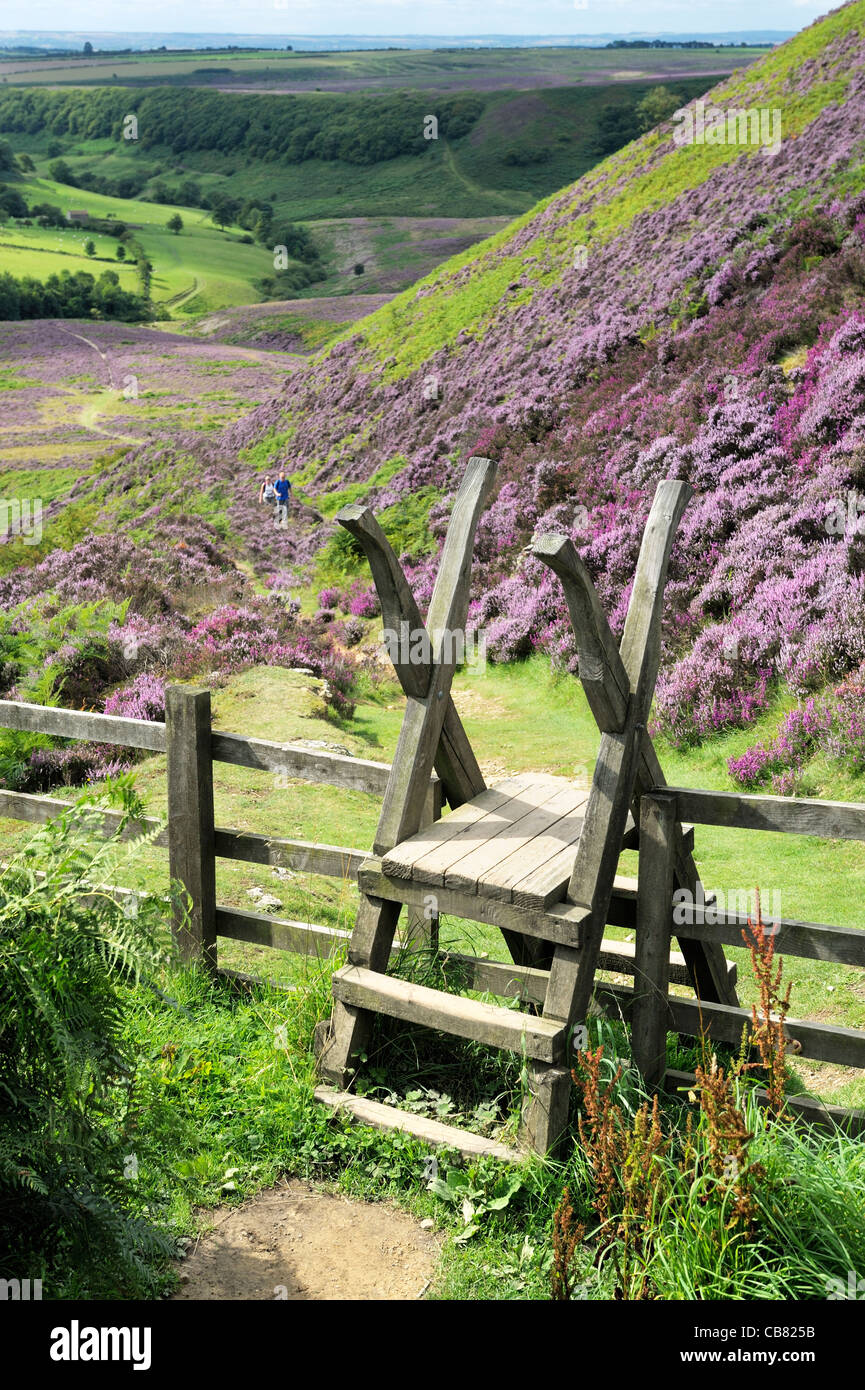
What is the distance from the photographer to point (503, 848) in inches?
165

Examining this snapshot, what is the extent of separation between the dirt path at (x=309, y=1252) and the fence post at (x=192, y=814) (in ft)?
4.96

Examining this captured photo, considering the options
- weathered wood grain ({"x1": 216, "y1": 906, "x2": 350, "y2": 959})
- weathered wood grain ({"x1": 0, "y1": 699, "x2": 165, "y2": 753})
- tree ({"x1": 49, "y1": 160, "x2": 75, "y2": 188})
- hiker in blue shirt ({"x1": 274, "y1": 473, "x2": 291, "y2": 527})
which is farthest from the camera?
tree ({"x1": 49, "y1": 160, "x2": 75, "y2": 188})

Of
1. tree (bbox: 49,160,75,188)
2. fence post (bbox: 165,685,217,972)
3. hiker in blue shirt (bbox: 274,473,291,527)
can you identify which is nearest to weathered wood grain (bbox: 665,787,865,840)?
fence post (bbox: 165,685,217,972)

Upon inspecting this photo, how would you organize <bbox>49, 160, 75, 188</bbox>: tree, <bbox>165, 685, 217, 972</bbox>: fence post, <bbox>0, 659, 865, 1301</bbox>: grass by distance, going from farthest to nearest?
<bbox>49, 160, 75, 188</bbox>: tree → <bbox>165, 685, 217, 972</bbox>: fence post → <bbox>0, 659, 865, 1301</bbox>: grass

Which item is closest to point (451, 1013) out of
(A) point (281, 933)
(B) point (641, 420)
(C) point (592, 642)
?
(A) point (281, 933)

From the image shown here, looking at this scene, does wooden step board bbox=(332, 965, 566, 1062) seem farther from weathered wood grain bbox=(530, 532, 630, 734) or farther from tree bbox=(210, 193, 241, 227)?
tree bbox=(210, 193, 241, 227)

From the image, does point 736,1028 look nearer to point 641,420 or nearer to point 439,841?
A: point 439,841

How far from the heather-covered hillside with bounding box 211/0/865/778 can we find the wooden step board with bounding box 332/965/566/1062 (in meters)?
7.14

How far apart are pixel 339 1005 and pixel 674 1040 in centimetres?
162

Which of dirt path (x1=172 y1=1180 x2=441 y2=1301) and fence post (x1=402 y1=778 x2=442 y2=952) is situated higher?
fence post (x1=402 y1=778 x2=442 y2=952)

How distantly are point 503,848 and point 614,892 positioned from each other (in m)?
0.67

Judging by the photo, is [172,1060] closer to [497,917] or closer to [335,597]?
[497,917]

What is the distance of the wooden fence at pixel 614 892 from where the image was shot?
4129 millimetres

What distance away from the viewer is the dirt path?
3.50 metres
